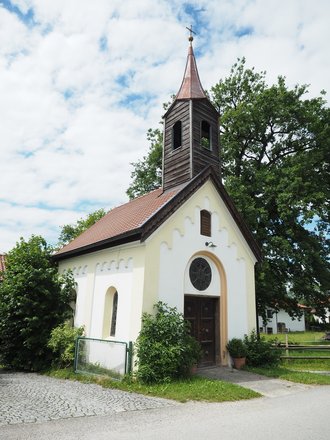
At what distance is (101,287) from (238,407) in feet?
21.9

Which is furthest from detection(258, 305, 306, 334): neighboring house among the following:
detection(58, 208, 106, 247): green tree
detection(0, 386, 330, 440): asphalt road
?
detection(0, 386, 330, 440): asphalt road

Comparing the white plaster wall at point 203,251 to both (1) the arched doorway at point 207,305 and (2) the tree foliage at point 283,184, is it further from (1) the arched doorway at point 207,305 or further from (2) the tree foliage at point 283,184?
(2) the tree foliage at point 283,184

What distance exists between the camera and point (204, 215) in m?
12.8

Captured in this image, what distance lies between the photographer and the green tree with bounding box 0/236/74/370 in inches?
503

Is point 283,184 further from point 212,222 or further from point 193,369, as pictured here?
point 193,369

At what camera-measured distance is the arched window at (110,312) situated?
1198 cm

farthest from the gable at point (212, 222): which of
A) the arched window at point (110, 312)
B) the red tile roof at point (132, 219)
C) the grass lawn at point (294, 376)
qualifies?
the grass lawn at point (294, 376)

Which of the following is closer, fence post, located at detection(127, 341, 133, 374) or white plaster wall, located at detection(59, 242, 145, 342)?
fence post, located at detection(127, 341, 133, 374)

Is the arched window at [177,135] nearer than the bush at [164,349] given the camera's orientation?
No

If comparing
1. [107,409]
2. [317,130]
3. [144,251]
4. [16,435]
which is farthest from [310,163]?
[16,435]

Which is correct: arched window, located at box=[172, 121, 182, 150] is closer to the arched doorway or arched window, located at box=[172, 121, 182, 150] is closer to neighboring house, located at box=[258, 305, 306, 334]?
the arched doorway

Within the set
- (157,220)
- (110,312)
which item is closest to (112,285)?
(110,312)

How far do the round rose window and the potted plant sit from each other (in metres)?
2.23

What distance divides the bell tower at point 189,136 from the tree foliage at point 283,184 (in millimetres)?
4890
